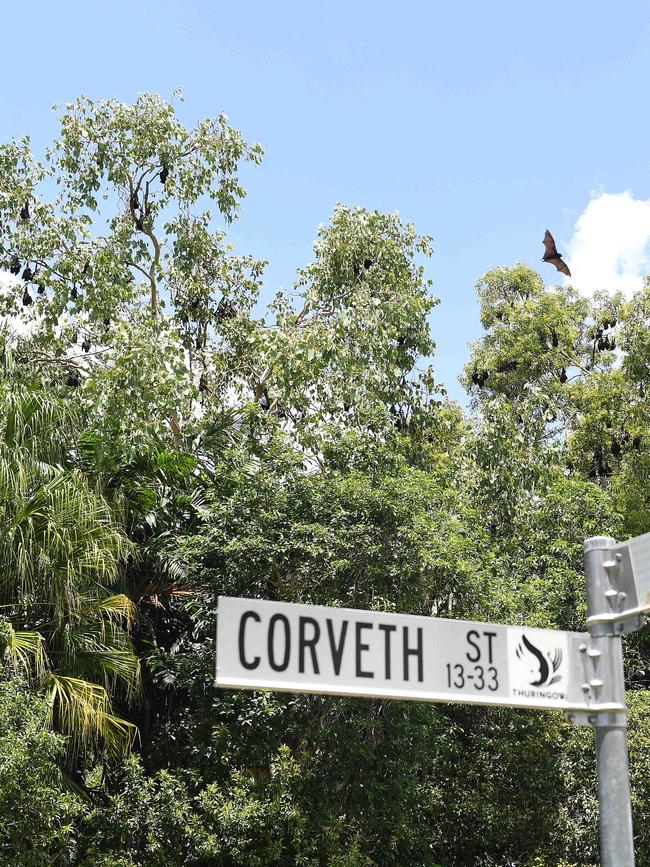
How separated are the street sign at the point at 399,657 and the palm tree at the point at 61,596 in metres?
6.32

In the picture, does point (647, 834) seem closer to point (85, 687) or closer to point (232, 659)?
point (85, 687)

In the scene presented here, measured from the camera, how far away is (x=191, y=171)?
52.0ft

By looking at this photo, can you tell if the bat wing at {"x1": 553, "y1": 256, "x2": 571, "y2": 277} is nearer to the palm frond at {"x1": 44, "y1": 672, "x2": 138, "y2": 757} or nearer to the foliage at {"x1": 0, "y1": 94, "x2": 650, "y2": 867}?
the foliage at {"x1": 0, "y1": 94, "x2": 650, "y2": 867}

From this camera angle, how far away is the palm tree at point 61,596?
8.87 m

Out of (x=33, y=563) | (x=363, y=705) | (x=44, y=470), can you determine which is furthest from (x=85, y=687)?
(x=363, y=705)

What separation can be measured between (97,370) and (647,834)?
840 cm

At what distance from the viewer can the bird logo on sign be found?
293cm

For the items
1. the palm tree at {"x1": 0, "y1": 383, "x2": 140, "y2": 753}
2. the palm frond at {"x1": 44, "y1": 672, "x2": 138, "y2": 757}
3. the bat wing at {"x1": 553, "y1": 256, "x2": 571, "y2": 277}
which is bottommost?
the palm frond at {"x1": 44, "y1": 672, "x2": 138, "y2": 757}

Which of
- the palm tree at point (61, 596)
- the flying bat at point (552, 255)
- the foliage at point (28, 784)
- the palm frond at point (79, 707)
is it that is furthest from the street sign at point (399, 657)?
the flying bat at point (552, 255)

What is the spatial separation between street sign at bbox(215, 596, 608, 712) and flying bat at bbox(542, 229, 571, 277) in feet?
34.5

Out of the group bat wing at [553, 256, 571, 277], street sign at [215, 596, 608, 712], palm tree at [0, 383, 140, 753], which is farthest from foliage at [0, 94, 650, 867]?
street sign at [215, 596, 608, 712]

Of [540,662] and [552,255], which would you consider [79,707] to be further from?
[552,255]

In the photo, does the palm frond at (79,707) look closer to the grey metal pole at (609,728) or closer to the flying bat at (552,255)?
the grey metal pole at (609,728)

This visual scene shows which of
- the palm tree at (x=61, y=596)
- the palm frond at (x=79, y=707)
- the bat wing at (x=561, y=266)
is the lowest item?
the palm frond at (x=79, y=707)
